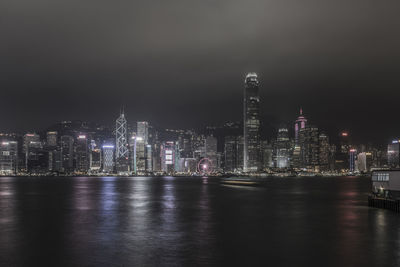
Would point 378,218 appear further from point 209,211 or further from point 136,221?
point 136,221

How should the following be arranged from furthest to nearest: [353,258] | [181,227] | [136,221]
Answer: [136,221] → [181,227] → [353,258]

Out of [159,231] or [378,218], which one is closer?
[159,231]

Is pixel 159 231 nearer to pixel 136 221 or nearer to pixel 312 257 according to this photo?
pixel 136 221

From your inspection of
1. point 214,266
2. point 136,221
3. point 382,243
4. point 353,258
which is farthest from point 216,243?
point 136,221

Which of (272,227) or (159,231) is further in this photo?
(272,227)

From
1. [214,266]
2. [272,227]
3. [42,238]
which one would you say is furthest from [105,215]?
[214,266]

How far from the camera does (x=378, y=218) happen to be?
48125mm

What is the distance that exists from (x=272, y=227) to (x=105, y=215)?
2154 cm

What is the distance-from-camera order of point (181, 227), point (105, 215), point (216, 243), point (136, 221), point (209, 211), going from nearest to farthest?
point (216, 243) < point (181, 227) < point (136, 221) < point (105, 215) < point (209, 211)

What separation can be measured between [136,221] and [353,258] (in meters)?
25.6

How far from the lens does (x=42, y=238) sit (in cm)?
3584

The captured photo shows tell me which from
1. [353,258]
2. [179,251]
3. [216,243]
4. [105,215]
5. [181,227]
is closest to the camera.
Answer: [353,258]

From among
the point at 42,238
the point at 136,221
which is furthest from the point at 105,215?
the point at 42,238

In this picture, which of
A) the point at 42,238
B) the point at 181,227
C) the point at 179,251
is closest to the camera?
the point at 179,251
